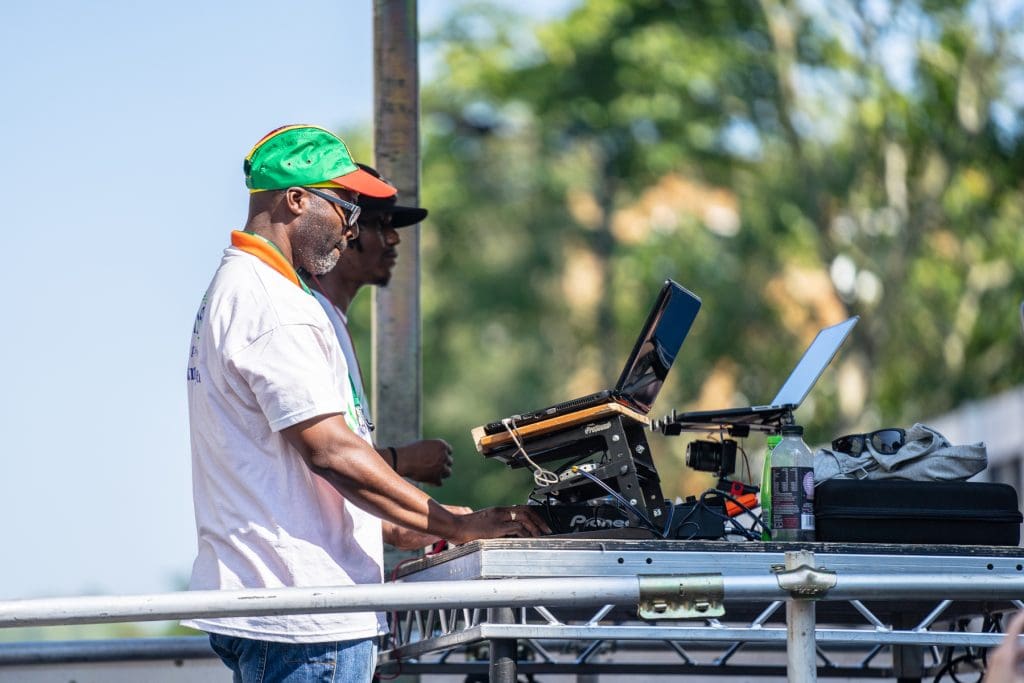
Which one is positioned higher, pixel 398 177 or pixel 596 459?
pixel 398 177


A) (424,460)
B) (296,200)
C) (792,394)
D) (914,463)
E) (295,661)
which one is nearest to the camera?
(295,661)

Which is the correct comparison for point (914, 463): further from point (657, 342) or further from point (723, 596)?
point (723, 596)

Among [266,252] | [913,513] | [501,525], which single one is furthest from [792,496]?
[266,252]

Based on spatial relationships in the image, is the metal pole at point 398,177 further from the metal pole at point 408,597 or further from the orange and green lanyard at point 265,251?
the metal pole at point 408,597

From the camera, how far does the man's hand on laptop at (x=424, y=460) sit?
13.7 feet

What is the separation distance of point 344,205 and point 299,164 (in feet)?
0.46

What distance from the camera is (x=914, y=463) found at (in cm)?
Answer: 372

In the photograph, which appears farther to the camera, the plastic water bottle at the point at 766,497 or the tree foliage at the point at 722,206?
the tree foliage at the point at 722,206

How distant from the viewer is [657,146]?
21641 mm

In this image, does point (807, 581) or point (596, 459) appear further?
point (596, 459)

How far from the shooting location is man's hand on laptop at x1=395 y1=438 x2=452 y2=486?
13.7 feet

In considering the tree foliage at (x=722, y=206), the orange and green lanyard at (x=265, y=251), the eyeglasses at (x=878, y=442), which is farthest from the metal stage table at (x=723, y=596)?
the tree foliage at (x=722, y=206)

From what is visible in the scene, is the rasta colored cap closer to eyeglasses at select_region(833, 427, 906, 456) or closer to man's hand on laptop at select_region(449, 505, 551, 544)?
man's hand on laptop at select_region(449, 505, 551, 544)

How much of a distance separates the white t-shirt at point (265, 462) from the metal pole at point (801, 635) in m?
0.94
